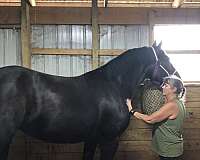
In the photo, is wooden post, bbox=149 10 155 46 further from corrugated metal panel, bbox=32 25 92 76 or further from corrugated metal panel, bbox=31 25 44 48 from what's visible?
corrugated metal panel, bbox=31 25 44 48

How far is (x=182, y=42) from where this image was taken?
518 cm

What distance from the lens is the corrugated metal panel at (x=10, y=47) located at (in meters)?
5.02

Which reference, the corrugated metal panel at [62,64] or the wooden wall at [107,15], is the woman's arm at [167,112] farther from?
the wooden wall at [107,15]

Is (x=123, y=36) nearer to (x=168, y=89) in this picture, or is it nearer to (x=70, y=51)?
(x=70, y=51)

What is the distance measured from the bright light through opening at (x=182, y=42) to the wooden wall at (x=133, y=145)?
37.8 inches

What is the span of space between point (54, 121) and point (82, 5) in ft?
9.48

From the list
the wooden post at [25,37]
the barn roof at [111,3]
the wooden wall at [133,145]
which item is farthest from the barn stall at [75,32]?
the wooden wall at [133,145]

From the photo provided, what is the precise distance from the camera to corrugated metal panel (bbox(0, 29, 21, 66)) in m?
5.02

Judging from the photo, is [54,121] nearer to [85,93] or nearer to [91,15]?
[85,93]

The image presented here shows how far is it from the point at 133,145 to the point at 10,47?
7.81 feet

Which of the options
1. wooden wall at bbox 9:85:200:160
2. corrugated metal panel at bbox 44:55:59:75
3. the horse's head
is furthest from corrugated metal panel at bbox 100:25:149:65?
the horse's head

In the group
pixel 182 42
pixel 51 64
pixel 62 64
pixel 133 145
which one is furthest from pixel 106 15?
pixel 133 145

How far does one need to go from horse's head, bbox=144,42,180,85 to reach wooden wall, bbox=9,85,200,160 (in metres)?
0.91

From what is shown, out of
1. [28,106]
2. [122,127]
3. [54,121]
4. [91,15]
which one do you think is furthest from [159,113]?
[91,15]
